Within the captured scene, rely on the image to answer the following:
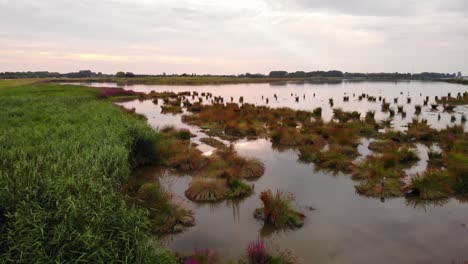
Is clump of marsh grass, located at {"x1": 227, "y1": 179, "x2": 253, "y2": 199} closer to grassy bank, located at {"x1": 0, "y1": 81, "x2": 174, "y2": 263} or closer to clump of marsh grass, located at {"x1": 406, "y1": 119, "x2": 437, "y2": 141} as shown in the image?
grassy bank, located at {"x1": 0, "y1": 81, "x2": 174, "y2": 263}

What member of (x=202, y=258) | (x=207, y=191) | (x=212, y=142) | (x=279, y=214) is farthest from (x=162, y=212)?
(x=212, y=142)

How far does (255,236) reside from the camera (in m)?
11.0

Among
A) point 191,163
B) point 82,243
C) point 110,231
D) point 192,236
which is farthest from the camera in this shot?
point 191,163

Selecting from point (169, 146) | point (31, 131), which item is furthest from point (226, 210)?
point (31, 131)

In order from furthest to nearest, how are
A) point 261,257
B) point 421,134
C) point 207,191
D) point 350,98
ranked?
point 350,98 → point 421,134 → point 207,191 → point 261,257

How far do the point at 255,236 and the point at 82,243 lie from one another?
5.81 metres

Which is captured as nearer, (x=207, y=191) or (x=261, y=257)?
(x=261, y=257)

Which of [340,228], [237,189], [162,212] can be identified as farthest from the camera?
[237,189]

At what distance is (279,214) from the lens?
1171cm

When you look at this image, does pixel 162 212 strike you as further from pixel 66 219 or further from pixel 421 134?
pixel 421 134

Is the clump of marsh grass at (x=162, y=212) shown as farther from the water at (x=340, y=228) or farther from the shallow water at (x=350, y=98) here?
the shallow water at (x=350, y=98)

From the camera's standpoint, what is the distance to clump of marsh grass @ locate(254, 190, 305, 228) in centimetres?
1165

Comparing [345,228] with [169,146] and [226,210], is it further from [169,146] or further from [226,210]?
[169,146]

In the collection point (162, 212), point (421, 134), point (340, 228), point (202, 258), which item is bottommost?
point (340, 228)
